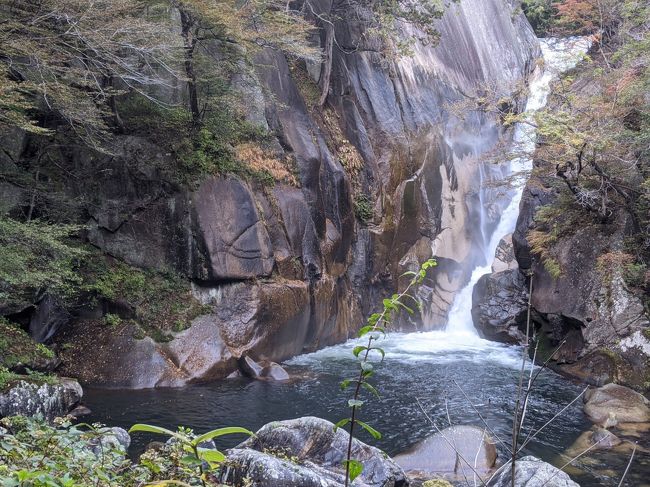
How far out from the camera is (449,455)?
768 cm

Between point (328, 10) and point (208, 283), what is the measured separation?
10665 millimetres

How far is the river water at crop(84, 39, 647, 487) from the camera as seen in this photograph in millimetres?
8516

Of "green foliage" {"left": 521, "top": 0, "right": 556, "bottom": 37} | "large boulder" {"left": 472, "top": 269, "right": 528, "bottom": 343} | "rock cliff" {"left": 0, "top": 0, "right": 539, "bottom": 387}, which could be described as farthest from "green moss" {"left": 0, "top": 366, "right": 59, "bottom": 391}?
"green foliage" {"left": 521, "top": 0, "right": 556, "bottom": 37}

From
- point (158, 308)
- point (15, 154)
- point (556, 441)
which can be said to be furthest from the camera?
point (158, 308)

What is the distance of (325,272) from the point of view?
48.5 feet

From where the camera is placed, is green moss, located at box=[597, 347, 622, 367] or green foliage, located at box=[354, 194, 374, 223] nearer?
green moss, located at box=[597, 347, 622, 367]

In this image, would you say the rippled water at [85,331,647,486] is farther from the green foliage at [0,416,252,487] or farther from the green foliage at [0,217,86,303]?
the green foliage at [0,416,252,487]

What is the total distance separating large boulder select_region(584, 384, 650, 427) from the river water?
25 cm

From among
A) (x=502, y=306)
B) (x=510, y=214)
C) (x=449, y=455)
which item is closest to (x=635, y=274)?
(x=502, y=306)

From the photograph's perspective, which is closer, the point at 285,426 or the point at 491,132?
the point at 285,426

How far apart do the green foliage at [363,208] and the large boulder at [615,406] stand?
332 inches

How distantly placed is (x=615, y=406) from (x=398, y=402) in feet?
12.7

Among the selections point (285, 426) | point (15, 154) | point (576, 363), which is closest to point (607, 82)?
point (576, 363)

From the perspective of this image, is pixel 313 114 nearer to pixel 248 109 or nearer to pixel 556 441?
pixel 248 109
